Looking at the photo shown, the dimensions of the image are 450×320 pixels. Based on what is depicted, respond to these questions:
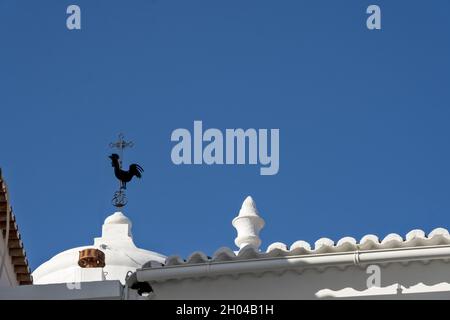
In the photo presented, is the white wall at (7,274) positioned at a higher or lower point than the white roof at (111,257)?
lower

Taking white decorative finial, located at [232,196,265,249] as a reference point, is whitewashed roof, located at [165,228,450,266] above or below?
below

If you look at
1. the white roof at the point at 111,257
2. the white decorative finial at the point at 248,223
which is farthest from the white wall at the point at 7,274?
the white decorative finial at the point at 248,223

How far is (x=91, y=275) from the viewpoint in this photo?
58.9 feet

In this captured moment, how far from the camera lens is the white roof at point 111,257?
22266 mm

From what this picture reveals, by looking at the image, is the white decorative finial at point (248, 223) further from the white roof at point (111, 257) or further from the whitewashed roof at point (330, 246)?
the white roof at point (111, 257)

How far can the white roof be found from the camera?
877 inches

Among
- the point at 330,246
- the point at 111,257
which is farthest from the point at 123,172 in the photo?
the point at 330,246

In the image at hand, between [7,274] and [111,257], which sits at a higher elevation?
[111,257]

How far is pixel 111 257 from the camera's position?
75.3ft

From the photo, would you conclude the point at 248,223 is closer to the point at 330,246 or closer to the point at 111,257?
the point at 330,246

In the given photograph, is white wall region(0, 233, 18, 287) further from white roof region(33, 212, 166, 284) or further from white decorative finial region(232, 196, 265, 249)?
white decorative finial region(232, 196, 265, 249)

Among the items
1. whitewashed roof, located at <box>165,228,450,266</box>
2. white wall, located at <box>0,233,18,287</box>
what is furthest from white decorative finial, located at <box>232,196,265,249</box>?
white wall, located at <box>0,233,18,287</box>
